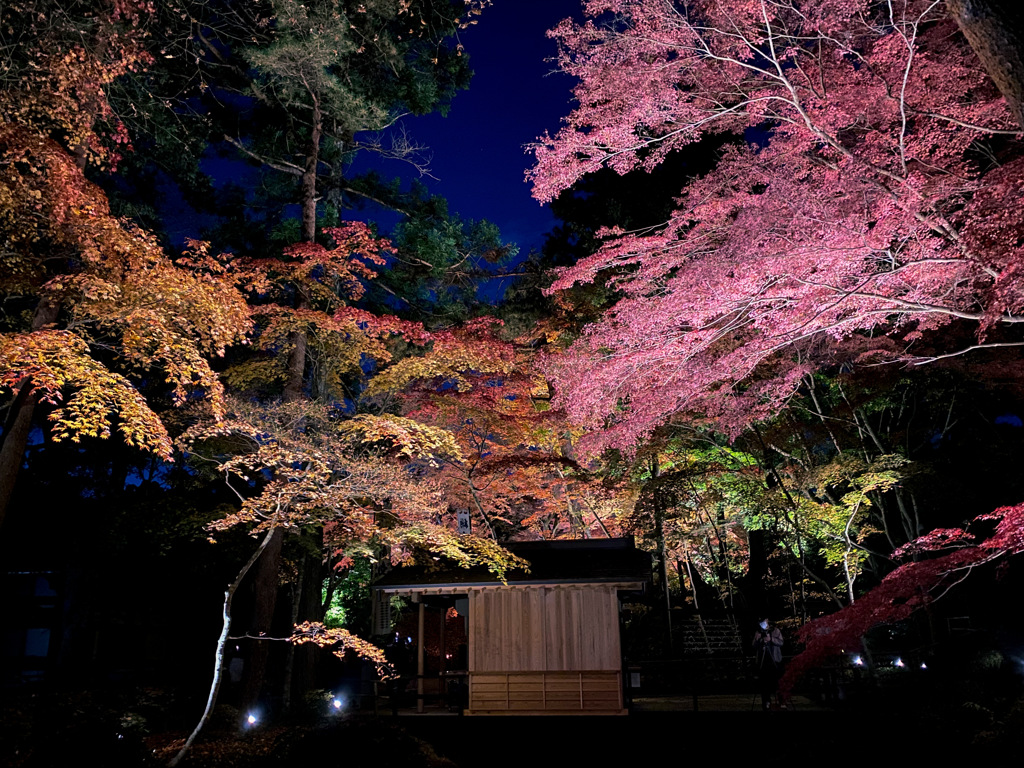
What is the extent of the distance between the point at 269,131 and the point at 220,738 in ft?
42.5

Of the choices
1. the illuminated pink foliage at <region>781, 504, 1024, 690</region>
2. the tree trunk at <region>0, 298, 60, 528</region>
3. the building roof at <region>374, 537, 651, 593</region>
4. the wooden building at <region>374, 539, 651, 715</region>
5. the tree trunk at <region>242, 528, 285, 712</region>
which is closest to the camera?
the illuminated pink foliage at <region>781, 504, 1024, 690</region>

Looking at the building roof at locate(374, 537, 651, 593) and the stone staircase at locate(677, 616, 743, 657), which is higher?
the building roof at locate(374, 537, 651, 593)

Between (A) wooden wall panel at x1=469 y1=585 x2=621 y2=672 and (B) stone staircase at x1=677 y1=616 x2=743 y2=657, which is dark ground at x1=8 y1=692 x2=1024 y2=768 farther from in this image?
(B) stone staircase at x1=677 y1=616 x2=743 y2=657

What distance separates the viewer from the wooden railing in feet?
35.7

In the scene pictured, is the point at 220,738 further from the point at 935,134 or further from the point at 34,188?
the point at 935,134

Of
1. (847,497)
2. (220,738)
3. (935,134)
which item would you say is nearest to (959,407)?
(847,497)

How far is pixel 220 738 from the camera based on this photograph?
904 cm

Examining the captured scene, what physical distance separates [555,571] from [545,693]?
6.91 ft

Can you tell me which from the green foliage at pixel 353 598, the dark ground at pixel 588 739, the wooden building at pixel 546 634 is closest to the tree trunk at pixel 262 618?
the dark ground at pixel 588 739

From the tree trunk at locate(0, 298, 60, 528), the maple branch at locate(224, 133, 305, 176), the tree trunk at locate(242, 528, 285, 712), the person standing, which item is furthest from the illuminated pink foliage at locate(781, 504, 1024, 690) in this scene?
the maple branch at locate(224, 133, 305, 176)

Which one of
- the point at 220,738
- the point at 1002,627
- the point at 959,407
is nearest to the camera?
the point at 220,738

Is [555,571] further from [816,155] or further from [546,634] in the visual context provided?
[816,155]

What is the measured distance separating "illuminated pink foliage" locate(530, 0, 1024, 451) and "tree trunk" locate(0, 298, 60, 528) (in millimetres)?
6799

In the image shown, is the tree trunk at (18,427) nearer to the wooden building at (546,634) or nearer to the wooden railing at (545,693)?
the wooden building at (546,634)
